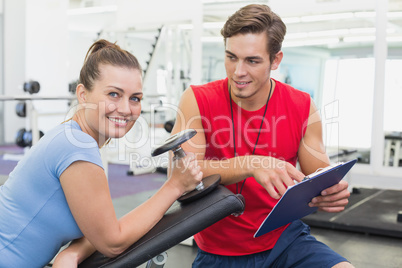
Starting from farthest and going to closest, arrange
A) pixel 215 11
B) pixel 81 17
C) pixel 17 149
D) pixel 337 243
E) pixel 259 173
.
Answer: pixel 81 17 → pixel 17 149 → pixel 215 11 → pixel 337 243 → pixel 259 173

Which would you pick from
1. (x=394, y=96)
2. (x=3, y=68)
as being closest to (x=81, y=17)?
(x=3, y=68)

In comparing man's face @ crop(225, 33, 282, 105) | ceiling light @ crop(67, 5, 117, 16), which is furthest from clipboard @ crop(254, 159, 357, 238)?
ceiling light @ crop(67, 5, 117, 16)

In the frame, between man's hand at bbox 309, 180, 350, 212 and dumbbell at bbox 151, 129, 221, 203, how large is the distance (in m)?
0.33

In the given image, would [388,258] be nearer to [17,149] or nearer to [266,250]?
[266,250]

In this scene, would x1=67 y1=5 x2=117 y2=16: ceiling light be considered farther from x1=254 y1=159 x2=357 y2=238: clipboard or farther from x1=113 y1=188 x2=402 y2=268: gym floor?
x1=254 y1=159 x2=357 y2=238: clipboard

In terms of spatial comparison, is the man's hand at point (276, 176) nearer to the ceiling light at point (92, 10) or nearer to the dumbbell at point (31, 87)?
the dumbbell at point (31, 87)

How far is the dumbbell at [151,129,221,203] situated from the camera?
0.99 m

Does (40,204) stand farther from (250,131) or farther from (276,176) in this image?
(250,131)

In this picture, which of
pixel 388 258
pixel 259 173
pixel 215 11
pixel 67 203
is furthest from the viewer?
pixel 215 11

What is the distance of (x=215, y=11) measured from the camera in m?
5.95

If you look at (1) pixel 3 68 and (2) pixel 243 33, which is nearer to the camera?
(2) pixel 243 33

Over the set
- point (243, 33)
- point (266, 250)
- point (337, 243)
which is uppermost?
point (243, 33)

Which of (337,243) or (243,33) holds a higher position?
(243,33)

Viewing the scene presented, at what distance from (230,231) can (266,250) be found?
0.46 feet
